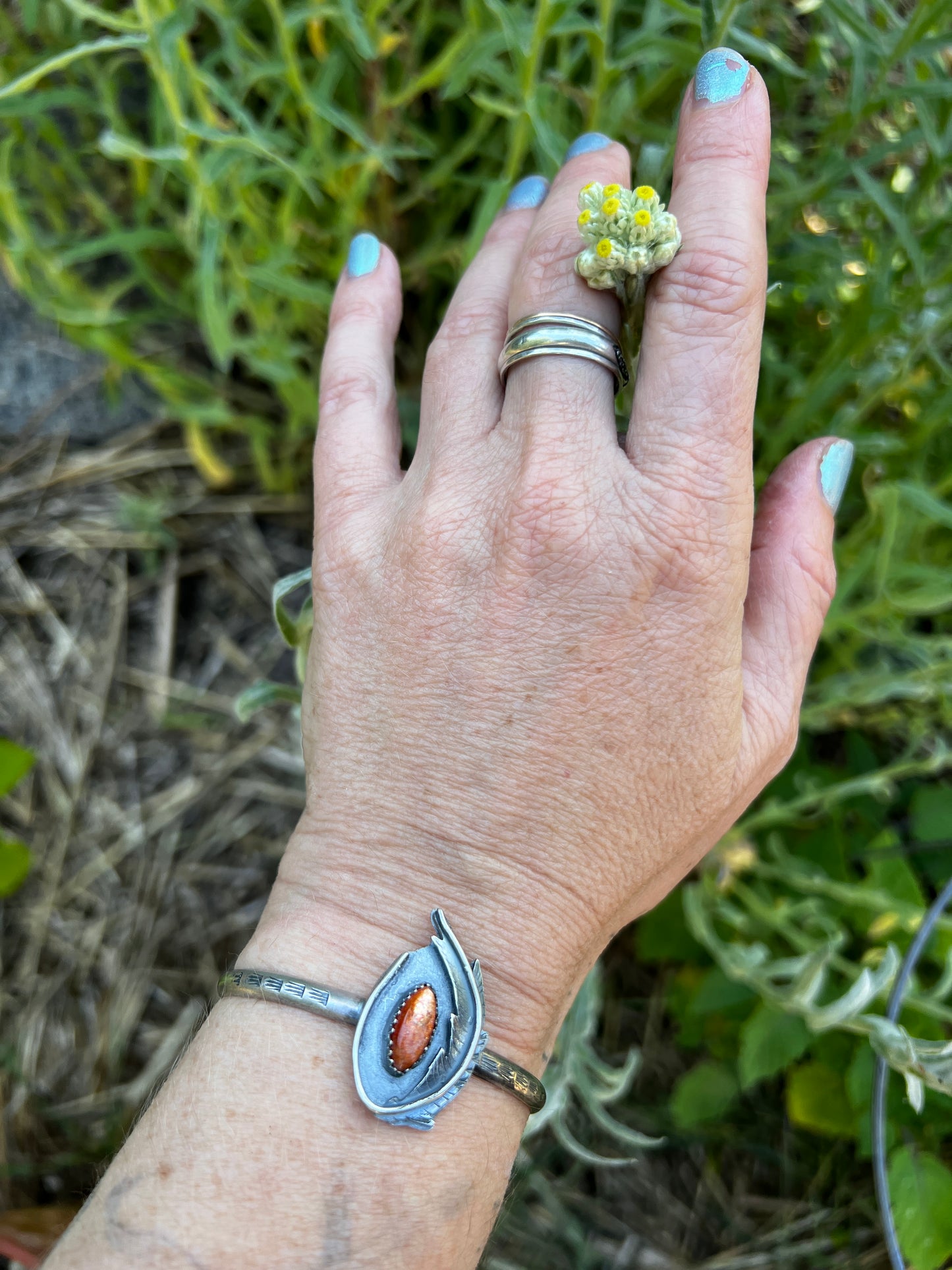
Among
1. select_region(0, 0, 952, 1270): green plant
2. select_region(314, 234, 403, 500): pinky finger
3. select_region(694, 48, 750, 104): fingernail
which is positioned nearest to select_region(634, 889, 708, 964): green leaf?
select_region(0, 0, 952, 1270): green plant

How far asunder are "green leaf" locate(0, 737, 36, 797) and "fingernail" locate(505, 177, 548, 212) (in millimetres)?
1182

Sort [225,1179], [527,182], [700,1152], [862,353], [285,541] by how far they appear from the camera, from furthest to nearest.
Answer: [285,541]
[700,1152]
[862,353]
[527,182]
[225,1179]

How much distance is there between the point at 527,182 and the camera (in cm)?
99

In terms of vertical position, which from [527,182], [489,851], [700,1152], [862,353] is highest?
[527,182]

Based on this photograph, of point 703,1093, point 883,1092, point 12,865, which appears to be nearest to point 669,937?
point 703,1093

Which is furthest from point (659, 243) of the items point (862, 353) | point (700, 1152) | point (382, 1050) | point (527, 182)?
point (700, 1152)

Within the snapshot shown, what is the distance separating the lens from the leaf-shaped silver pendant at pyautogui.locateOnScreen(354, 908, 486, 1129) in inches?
30.1

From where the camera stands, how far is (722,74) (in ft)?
2.61

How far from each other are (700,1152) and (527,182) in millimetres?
1540

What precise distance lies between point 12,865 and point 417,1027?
1080 mm

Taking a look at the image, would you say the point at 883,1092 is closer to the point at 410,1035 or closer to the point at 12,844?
the point at 410,1035

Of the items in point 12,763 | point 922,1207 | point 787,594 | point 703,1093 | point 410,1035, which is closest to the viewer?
point 410,1035

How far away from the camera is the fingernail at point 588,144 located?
91cm

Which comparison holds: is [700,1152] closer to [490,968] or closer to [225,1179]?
[490,968]
